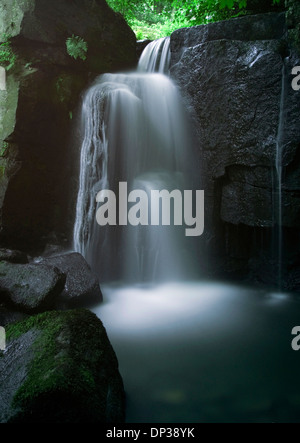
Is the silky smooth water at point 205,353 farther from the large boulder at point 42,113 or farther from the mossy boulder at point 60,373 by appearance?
the large boulder at point 42,113

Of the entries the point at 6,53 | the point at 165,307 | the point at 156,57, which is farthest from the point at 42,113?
the point at 165,307

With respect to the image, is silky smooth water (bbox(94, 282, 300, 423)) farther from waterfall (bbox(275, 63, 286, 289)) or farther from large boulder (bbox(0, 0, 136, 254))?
large boulder (bbox(0, 0, 136, 254))

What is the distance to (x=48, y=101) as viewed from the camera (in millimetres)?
6258

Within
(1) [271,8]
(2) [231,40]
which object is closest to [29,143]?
(2) [231,40]

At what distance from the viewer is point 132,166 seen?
6.36 m

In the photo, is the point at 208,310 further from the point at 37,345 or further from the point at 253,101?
the point at 253,101

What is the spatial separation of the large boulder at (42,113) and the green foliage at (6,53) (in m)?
0.05

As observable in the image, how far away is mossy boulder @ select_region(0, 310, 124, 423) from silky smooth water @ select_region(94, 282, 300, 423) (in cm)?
52

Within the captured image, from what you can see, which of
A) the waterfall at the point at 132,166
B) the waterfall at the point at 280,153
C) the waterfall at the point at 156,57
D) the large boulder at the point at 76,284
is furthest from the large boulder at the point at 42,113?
the waterfall at the point at 280,153

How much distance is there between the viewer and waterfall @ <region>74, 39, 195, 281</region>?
611 centimetres

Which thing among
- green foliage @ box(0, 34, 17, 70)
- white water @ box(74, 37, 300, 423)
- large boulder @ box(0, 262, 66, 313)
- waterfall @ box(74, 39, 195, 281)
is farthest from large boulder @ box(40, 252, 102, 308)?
green foliage @ box(0, 34, 17, 70)

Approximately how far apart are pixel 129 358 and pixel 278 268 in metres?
3.31

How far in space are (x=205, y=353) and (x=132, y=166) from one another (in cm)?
Result: 390

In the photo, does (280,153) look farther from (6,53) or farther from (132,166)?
(6,53)
